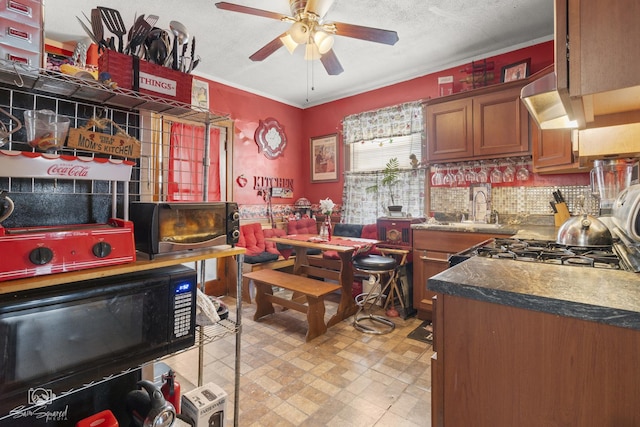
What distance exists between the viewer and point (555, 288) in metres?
0.85

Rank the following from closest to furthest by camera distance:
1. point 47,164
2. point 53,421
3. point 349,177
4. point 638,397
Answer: point 638,397
point 47,164
point 53,421
point 349,177

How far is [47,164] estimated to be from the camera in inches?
40.3

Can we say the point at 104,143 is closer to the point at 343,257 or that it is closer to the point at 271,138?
Result: the point at 343,257

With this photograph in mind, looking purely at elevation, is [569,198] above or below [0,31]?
below

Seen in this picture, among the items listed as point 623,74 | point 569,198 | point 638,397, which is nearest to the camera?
point 638,397

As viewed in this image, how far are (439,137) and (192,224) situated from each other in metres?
2.92

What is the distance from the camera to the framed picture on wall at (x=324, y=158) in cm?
502

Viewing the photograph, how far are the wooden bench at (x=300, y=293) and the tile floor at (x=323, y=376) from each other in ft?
0.49

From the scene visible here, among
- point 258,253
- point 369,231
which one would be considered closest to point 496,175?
point 369,231

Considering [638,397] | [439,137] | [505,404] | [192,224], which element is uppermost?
[439,137]

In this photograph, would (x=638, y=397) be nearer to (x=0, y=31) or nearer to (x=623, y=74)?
(x=623, y=74)

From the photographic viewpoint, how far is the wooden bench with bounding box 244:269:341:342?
2.74 metres

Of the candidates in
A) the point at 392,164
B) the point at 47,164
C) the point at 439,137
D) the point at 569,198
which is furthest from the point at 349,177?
the point at 47,164

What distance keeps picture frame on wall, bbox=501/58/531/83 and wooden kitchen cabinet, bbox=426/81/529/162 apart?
27 cm
